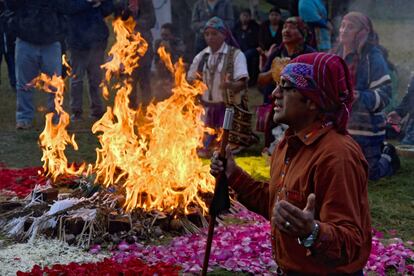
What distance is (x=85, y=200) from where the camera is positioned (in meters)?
6.86

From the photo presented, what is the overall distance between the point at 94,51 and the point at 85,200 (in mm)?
6735

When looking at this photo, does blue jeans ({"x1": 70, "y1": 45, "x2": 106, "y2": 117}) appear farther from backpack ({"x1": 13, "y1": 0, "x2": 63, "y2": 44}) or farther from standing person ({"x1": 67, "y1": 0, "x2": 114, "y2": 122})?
backpack ({"x1": 13, "y1": 0, "x2": 63, "y2": 44})

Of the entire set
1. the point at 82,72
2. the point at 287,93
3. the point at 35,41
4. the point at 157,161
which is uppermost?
the point at 35,41

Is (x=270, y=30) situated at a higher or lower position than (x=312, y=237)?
higher

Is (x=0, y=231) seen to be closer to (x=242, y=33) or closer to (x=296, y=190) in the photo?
(x=296, y=190)

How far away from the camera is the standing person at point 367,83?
358 inches

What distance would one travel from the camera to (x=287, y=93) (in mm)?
3510

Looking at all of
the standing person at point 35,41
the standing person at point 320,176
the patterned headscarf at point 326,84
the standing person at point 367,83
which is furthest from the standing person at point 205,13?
the patterned headscarf at point 326,84

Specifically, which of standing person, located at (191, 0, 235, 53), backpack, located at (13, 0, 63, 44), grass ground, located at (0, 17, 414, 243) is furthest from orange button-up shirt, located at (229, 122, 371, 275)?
standing person, located at (191, 0, 235, 53)

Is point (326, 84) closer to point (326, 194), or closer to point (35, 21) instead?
point (326, 194)

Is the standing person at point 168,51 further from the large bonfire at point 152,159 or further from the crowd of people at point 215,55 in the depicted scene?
the large bonfire at point 152,159

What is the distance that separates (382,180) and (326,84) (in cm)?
620

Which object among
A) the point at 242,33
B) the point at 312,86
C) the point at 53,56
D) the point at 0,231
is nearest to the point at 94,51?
the point at 53,56

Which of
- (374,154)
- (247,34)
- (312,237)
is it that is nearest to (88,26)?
(247,34)
